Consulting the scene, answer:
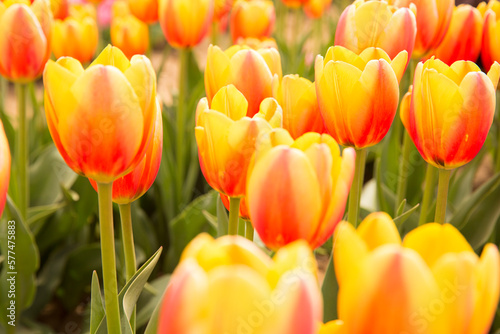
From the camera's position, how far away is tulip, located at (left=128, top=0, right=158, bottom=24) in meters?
1.45

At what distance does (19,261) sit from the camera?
104 cm

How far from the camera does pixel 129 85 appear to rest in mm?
475

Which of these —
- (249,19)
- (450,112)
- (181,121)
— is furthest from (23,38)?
(249,19)

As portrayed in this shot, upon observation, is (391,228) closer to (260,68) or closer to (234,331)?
(234,331)

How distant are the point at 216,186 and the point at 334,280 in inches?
5.8

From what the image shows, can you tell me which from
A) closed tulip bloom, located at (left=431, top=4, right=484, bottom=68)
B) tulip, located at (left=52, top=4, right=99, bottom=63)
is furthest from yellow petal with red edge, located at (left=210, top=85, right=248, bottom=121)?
tulip, located at (left=52, top=4, right=99, bottom=63)

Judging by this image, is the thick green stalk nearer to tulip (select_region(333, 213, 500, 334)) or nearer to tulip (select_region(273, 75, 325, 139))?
tulip (select_region(273, 75, 325, 139))

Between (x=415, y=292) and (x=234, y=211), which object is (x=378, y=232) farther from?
(x=234, y=211)

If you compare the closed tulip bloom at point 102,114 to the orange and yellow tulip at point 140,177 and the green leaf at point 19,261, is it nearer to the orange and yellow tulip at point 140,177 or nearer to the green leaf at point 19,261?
the orange and yellow tulip at point 140,177

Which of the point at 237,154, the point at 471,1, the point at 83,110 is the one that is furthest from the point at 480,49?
the point at 471,1

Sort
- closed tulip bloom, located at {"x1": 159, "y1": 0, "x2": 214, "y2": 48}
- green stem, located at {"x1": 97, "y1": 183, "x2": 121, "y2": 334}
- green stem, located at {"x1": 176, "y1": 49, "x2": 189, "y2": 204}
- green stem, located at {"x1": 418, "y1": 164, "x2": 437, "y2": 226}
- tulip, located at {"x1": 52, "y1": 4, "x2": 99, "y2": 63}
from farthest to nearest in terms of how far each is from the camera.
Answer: tulip, located at {"x1": 52, "y1": 4, "x2": 99, "y2": 63}
green stem, located at {"x1": 176, "y1": 49, "x2": 189, "y2": 204}
closed tulip bloom, located at {"x1": 159, "y1": 0, "x2": 214, "y2": 48}
green stem, located at {"x1": 418, "y1": 164, "x2": 437, "y2": 226}
green stem, located at {"x1": 97, "y1": 183, "x2": 121, "y2": 334}

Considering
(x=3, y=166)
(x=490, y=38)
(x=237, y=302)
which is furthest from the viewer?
(x=490, y=38)

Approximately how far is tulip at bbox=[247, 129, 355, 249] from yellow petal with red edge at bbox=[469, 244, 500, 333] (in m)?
0.13

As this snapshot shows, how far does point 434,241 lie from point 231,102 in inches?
10.1
